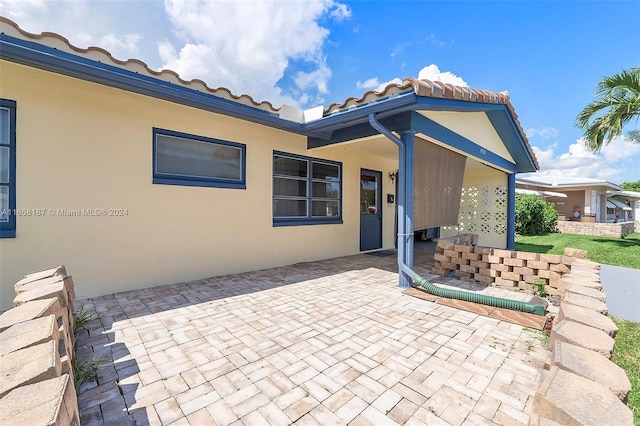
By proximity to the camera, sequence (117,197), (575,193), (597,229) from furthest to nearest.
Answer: (575,193)
(597,229)
(117,197)

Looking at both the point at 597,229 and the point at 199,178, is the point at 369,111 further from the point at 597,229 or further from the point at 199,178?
the point at 597,229

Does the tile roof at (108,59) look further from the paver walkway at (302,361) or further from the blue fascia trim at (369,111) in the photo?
the paver walkway at (302,361)

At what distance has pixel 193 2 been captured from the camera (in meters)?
5.86

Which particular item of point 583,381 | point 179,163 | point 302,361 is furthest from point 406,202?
point 179,163

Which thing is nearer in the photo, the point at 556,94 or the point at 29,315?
the point at 29,315

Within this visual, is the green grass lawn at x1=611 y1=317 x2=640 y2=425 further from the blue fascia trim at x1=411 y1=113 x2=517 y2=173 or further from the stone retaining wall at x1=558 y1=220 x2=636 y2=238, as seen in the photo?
the stone retaining wall at x1=558 y1=220 x2=636 y2=238

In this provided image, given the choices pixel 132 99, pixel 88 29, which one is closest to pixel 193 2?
pixel 88 29

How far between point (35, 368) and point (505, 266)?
6.35m

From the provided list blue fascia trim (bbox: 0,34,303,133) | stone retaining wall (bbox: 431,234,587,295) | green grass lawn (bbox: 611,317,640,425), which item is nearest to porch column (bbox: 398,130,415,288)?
stone retaining wall (bbox: 431,234,587,295)

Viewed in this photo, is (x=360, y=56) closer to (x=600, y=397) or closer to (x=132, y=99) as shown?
(x=132, y=99)

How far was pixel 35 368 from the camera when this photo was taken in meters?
1.50

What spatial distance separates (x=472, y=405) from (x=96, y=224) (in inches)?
217

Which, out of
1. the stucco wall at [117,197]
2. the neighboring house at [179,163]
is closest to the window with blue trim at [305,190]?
the neighboring house at [179,163]

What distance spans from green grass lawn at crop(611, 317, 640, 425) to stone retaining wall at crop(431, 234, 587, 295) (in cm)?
110
